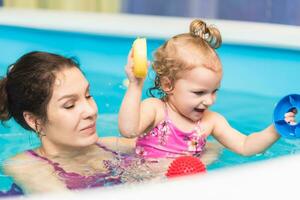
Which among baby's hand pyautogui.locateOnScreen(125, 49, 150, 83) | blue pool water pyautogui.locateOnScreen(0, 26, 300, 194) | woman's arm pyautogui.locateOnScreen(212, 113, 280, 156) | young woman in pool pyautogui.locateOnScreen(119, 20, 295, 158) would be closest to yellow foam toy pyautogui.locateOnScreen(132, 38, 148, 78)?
baby's hand pyautogui.locateOnScreen(125, 49, 150, 83)

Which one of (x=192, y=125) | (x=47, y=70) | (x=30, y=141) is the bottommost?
(x=30, y=141)

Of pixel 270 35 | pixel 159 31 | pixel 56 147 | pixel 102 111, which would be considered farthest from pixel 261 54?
pixel 56 147

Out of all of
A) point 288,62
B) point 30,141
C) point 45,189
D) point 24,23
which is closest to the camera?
point 45,189

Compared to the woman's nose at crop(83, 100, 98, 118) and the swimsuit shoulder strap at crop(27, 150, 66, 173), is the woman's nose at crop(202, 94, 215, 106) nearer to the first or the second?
the woman's nose at crop(83, 100, 98, 118)

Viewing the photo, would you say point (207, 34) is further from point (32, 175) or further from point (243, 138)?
point (32, 175)

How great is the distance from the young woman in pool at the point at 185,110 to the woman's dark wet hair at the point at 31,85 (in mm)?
177

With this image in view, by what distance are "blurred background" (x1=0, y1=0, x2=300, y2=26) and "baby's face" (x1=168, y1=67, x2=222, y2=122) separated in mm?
1889

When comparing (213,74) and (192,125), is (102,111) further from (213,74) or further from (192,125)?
(213,74)

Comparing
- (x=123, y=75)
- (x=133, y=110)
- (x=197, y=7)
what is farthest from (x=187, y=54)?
(x=197, y=7)

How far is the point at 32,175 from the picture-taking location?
4.97 feet

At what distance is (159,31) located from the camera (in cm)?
258

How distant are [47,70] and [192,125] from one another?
1.17 feet

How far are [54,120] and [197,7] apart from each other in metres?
2.14

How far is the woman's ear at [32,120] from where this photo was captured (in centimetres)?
156
